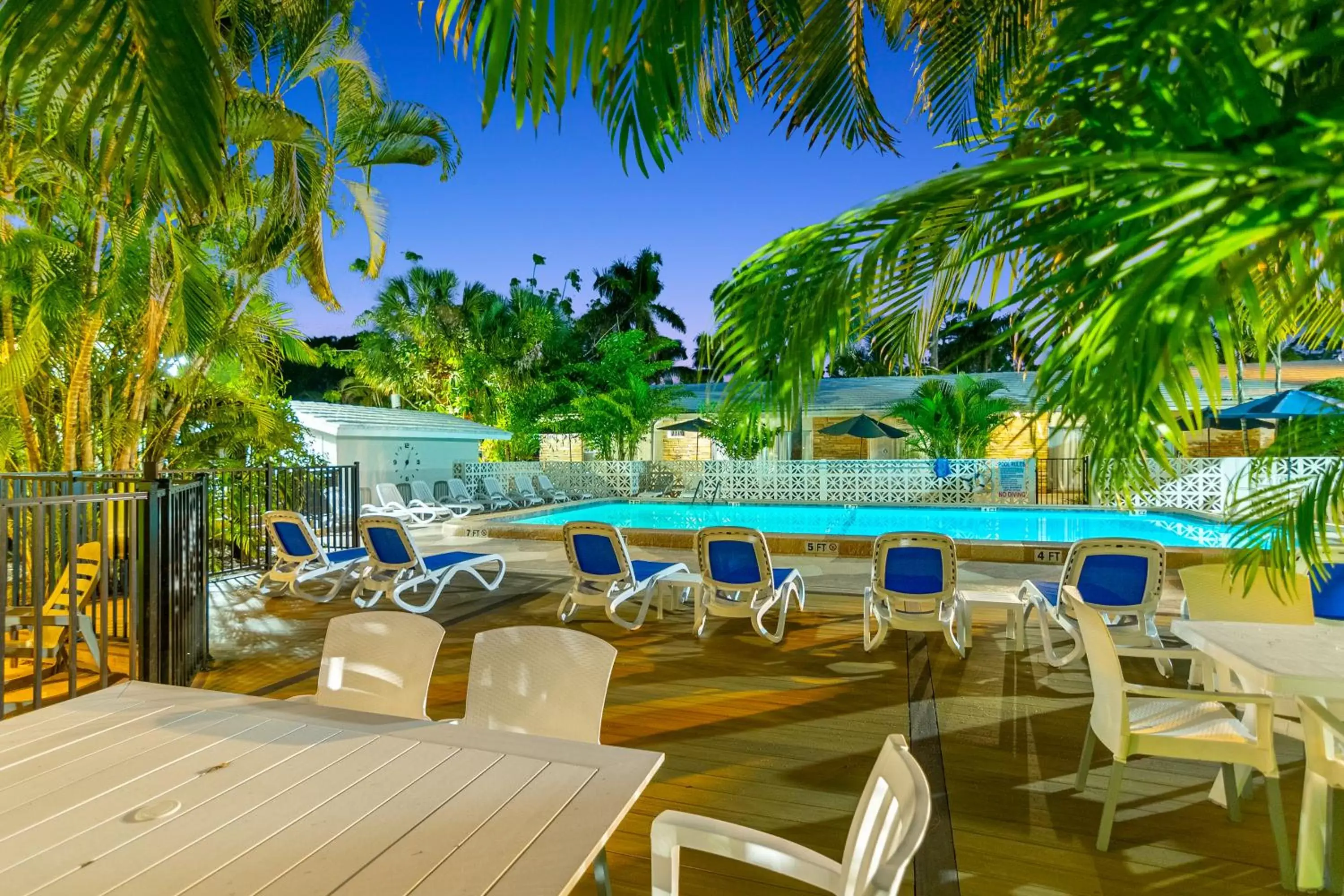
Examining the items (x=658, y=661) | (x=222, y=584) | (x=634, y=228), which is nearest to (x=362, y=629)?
(x=658, y=661)

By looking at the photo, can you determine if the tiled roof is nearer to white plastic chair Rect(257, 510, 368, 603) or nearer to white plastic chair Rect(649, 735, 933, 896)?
white plastic chair Rect(257, 510, 368, 603)

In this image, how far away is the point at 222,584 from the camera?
941 centimetres

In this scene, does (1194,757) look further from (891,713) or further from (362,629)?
(362,629)

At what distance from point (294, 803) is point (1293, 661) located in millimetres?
3615

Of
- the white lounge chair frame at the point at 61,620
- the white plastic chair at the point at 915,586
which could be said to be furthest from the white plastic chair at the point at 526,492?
the white plastic chair at the point at 915,586

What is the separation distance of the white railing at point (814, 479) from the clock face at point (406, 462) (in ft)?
4.38

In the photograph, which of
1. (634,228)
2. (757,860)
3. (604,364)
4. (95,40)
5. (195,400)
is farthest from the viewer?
(634,228)

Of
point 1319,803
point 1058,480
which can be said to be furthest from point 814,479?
point 1319,803

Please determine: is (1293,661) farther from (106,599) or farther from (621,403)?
(621,403)

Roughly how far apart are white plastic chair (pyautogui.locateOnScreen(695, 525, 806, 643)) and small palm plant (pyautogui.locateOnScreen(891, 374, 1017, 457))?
13.3 meters

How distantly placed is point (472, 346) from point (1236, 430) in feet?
82.2

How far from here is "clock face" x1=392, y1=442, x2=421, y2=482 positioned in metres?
20.0

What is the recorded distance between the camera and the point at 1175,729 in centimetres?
314

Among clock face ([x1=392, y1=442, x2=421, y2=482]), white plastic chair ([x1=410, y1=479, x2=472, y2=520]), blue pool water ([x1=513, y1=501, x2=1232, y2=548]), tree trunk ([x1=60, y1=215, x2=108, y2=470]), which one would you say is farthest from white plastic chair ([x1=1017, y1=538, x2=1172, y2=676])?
clock face ([x1=392, y1=442, x2=421, y2=482])
